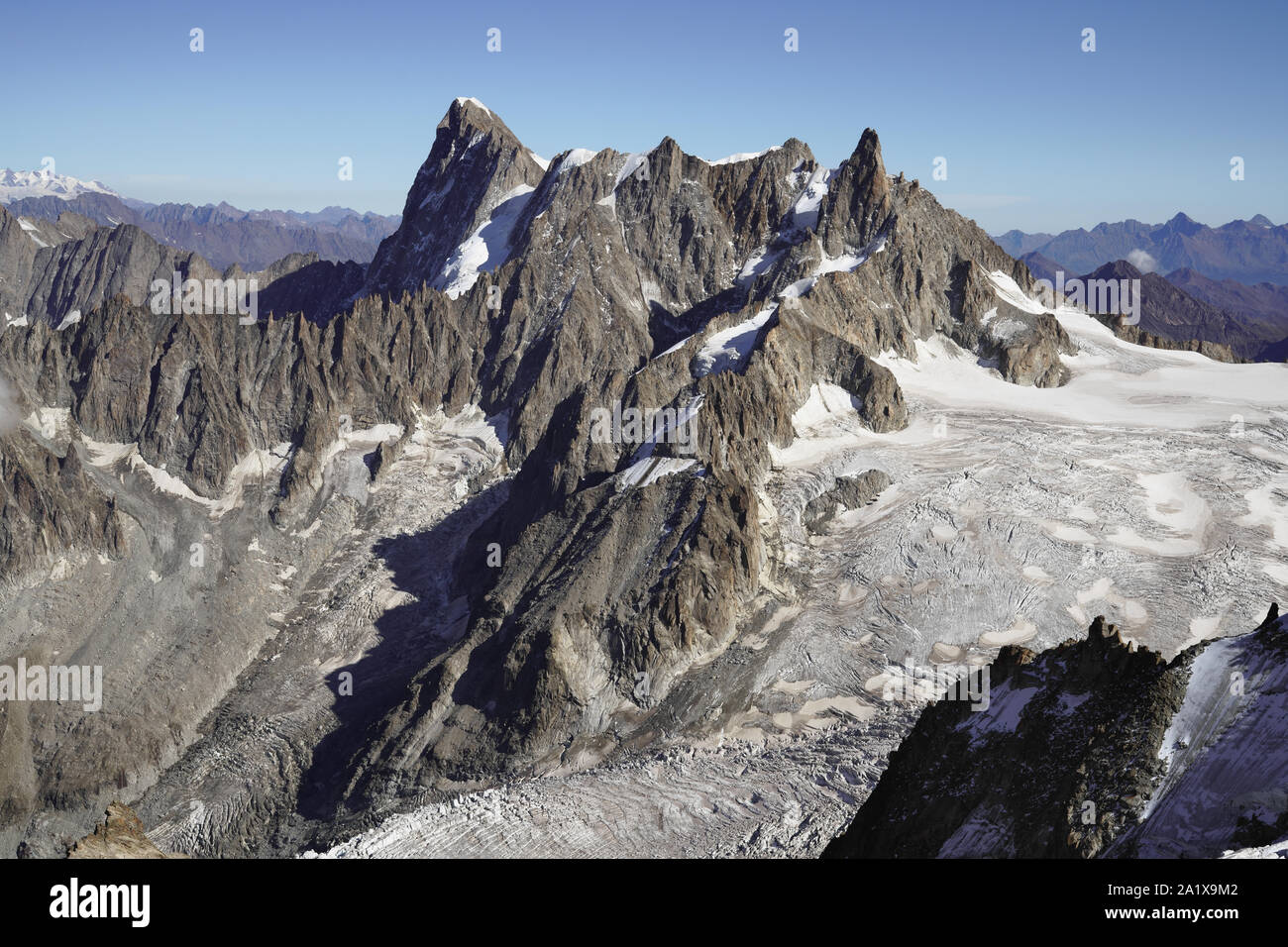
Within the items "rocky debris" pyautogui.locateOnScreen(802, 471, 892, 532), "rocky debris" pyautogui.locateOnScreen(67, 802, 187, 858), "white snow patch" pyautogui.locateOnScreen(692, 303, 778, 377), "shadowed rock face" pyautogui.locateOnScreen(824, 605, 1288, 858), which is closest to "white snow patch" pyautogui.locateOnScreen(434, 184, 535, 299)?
"white snow patch" pyautogui.locateOnScreen(692, 303, 778, 377)

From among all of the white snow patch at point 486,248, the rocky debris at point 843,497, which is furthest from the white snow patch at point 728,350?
the white snow patch at point 486,248

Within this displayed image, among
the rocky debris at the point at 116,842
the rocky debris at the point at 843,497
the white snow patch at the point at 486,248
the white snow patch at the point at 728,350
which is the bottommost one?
the rocky debris at the point at 116,842

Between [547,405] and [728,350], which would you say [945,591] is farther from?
[547,405]

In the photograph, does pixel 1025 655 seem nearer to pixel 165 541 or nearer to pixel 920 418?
pixel 920 418

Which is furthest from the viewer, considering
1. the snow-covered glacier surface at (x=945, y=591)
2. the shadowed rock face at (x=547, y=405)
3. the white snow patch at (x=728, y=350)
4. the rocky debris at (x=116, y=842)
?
the white snow patch at (x=728, y=350)

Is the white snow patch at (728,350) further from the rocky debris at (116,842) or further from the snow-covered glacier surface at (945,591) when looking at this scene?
the rocky debris at (116,842)

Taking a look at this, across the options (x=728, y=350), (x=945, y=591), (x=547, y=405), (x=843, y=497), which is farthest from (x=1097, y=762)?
(x=547, y=405)

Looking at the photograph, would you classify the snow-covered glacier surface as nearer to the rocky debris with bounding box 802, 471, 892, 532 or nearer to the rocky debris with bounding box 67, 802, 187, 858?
the rocky debris with bounding box 802, 471, 892, 532

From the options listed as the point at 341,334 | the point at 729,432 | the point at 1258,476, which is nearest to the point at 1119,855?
the point at 729,432
